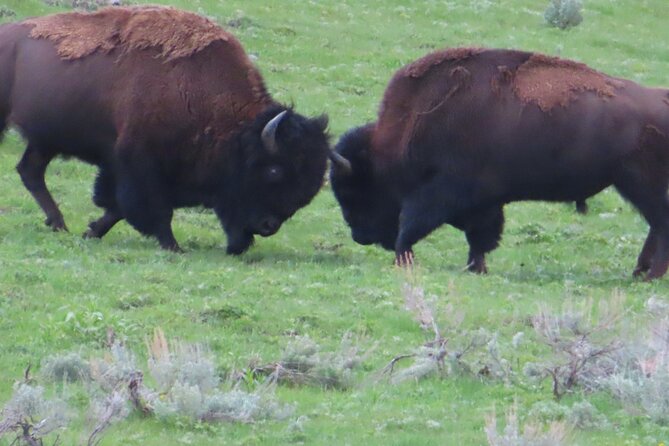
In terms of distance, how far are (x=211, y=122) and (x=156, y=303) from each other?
131 inches

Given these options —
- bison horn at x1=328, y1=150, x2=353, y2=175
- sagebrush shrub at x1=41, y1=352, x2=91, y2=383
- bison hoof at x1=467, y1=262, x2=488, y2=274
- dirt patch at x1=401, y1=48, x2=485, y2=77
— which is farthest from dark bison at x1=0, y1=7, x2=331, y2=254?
sagebrush shrub at x1=41, y1=352, x2=91, y2=383

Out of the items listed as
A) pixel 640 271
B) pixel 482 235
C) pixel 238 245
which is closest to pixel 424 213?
pixel 482 235

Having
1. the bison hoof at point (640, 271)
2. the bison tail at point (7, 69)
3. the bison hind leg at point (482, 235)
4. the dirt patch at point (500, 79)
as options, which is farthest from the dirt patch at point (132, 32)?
the bison hoof at point (640, 271)

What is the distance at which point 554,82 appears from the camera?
1292cm

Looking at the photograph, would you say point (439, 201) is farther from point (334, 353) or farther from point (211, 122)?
point (334, 353)

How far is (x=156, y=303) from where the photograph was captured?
10312mm

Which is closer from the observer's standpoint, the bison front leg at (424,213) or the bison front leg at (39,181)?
the bison front leg at (424,213)

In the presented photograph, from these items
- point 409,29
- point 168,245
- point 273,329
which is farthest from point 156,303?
point 409,29

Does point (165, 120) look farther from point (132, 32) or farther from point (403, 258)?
point (403, 258)

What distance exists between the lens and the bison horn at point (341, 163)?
1363 cm

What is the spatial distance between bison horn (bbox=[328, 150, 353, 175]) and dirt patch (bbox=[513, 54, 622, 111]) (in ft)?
6.35

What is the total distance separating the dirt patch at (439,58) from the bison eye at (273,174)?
1642mm

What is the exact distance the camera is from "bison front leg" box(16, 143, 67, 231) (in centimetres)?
1378

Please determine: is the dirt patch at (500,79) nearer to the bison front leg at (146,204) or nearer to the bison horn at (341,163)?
the bison horn at (341,163)
